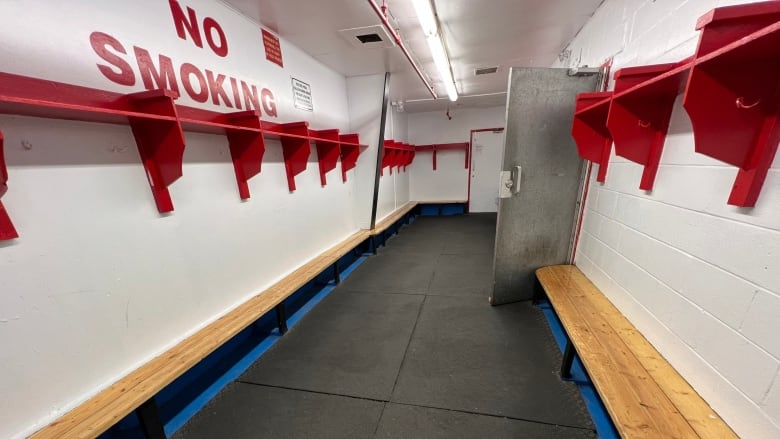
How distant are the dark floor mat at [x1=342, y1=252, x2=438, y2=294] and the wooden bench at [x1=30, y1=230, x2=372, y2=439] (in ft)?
4.24

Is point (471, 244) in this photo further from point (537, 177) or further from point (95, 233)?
point (95, 233)

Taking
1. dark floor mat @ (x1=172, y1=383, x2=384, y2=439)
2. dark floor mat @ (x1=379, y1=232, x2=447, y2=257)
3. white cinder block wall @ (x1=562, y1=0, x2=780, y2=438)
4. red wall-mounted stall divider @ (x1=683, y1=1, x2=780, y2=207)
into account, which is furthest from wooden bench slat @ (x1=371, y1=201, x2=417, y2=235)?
red wall-mounted stall divider @ (x1=683, y1=1, x2=780, y2=207)

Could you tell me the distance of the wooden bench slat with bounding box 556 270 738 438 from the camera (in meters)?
0.98

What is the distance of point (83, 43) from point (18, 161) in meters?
Answer: 0.59

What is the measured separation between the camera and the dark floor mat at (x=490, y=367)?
1.55 metres

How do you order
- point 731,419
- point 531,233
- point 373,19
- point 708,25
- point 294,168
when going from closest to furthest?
point 708,25 < point 731,419 < point 373,19 < point 531,233 < point 294,168

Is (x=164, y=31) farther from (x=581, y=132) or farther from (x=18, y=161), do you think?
(x=581, y=132)

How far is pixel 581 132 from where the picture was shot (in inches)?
73.3

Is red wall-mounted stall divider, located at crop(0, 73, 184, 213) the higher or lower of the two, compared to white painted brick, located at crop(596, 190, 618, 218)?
higher

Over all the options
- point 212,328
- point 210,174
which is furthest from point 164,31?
point 212,328

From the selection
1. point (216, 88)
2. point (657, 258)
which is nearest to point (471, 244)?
point (657, 258)

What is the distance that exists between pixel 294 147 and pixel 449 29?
5.83 feet

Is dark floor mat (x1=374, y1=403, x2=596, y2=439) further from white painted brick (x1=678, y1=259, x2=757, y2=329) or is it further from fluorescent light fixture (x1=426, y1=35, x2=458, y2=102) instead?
fluorescent light fixture (x1=426, y1=35, x2=458, y2=102)

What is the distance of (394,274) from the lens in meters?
3.47
